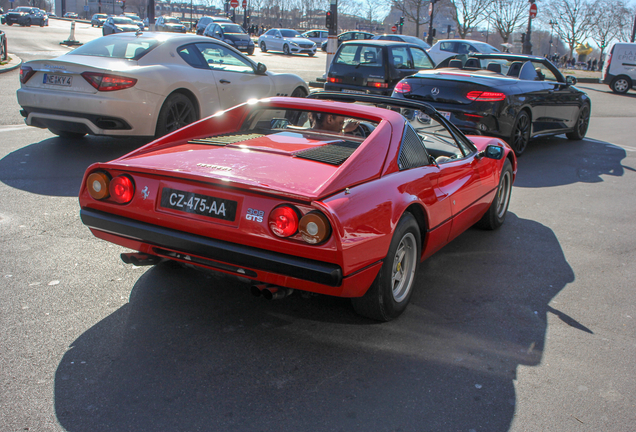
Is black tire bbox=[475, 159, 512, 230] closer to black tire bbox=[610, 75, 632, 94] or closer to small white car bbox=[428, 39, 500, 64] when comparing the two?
small white car bbox=[428, 39, 500, 64]

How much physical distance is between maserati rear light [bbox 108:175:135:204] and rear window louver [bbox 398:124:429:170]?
1.55 meters

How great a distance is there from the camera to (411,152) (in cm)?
372

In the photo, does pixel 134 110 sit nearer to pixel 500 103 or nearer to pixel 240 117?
pixel 240 117

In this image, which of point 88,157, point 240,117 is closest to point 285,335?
point 240,117

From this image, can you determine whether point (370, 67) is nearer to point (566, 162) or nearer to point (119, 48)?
point (566, 162)

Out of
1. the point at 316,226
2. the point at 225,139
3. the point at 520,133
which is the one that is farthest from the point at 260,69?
the point at 316,226

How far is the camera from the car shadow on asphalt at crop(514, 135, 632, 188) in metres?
7.95

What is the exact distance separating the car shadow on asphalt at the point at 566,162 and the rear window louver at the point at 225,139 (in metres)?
4.64

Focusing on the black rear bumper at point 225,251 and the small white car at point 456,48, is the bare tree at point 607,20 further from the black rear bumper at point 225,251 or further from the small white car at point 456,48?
the black rear bumper at point 225,251

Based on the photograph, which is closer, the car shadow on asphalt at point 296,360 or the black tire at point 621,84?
the car shadow on asphalt at point 296,360

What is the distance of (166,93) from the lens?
24.3 feet

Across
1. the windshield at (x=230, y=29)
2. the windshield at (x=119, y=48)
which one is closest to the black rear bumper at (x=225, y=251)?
the windshield at (x=119, y=48)

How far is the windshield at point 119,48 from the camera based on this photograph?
24.6ft

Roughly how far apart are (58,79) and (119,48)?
3.33 ft
